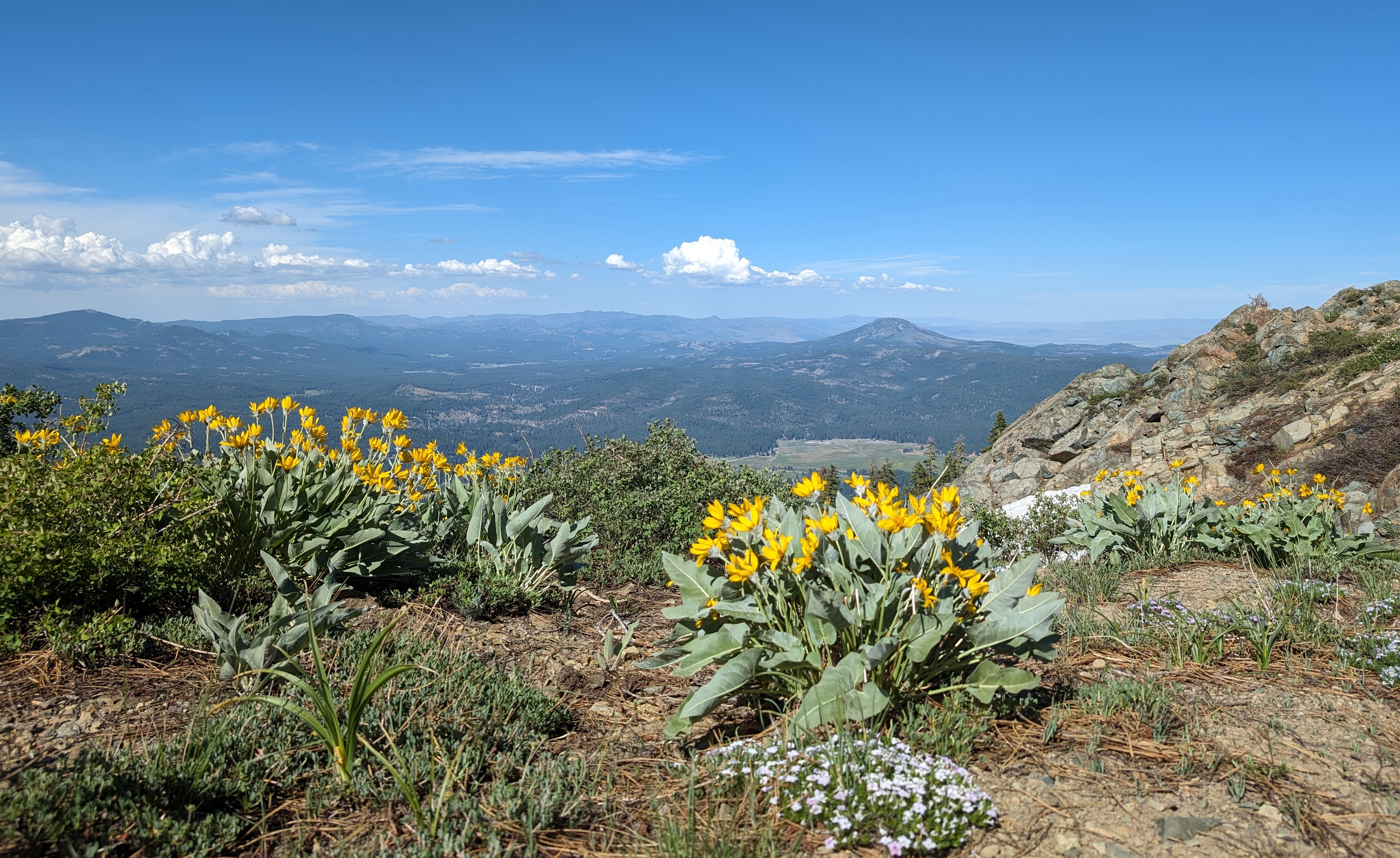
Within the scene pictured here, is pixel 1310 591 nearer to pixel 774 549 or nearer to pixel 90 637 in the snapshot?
pixel 774 549

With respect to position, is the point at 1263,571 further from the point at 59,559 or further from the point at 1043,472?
the point at 1043,472

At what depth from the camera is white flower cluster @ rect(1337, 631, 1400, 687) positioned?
9.36ft

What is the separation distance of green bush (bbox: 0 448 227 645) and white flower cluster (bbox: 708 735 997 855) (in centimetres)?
277

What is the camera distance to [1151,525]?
571cm

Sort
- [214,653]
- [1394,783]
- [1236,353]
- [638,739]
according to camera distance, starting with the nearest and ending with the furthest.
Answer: [1394,783] < [638,739] < [214,653] < [1236,353]

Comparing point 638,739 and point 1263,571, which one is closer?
point 638,739

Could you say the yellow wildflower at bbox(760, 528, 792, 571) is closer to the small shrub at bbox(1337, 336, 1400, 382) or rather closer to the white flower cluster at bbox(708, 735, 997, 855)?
the white flower cluster at bbox(708, 735, 997, 855)

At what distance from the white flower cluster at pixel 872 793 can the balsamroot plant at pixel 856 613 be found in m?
0.16

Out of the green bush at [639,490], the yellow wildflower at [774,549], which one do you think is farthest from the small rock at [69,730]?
the green bush at [639,490]

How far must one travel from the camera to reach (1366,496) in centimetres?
1150

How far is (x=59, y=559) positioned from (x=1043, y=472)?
89.0ft

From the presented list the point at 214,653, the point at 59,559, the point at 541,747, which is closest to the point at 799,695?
the point at 541,747

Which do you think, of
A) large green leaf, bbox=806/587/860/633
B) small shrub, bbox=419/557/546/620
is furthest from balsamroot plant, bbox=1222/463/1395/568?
small shrub, bbox=419/557/546/620

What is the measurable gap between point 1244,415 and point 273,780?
75.2 feet
